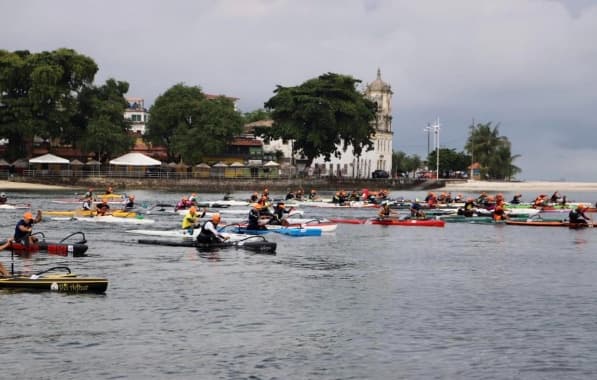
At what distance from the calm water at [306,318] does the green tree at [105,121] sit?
77.1 m

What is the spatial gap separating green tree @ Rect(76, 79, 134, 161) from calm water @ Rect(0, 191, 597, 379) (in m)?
77.1

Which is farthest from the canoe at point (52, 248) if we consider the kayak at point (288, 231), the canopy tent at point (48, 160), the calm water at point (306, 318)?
the canopy tent at point (48, 160)

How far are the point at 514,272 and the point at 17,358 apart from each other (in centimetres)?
2508

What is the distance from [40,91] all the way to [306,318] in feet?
317

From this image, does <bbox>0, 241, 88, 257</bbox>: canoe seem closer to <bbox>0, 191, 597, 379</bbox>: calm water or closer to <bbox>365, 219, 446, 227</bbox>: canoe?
<bbox>0, 191, 597, 379</bbox>: calm water

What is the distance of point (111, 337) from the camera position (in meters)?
27.1

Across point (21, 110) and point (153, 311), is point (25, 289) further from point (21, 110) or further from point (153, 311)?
point (21, 110)

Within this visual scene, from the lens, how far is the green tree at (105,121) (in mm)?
124438

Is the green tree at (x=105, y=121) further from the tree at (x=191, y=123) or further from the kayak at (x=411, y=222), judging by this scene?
the kayak at (x=411, y=222)

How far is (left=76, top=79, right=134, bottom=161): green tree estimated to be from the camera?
408 ft

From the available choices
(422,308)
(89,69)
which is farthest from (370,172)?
(422,308)

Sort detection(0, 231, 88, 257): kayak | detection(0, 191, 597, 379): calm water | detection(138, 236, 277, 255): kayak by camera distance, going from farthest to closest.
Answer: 1. detection(138, 236, 277, 255): kayak
2. detection(0, 231, 88, 257): kayak
3. detection(0, 191, 597, 379): calm water

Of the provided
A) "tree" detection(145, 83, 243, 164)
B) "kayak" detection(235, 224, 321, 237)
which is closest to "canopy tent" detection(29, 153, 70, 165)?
"tree" detection(145, 83, 243, 164)

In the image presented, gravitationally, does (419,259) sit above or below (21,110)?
below
